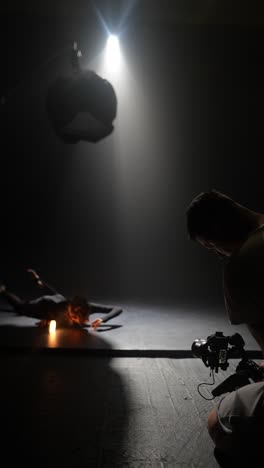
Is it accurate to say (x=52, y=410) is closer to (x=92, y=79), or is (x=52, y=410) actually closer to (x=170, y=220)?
(x=92, y=79)

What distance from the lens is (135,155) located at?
714 centimetres

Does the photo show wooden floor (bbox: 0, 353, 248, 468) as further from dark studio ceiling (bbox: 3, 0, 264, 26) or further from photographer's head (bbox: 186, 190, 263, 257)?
dark studio ceiling (bbox: 3, 0, 264, 26)

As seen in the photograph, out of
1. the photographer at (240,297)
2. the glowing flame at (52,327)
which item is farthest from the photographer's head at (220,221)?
the glowing flame at (52,327)

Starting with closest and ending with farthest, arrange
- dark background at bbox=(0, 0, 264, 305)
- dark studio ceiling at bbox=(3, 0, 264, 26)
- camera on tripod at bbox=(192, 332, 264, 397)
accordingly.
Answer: camera on tripod at bbox=(192, 332, 264, 397)
dark studio ceiling at bbox=(3, 0, 264, 26)
dark background at bbox=(0, 0, 264, 305)

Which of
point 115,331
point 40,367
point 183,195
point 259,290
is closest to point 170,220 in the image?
point 183,195

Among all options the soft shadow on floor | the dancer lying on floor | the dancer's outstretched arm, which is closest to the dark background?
the dancer's outstretched arm

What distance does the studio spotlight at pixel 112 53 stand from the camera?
676cm

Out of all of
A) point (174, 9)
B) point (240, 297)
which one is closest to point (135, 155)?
point (174, 9)

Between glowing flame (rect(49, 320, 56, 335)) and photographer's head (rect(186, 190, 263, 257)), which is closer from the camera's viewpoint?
photographer's head (rect(186, 190, 263, 257))

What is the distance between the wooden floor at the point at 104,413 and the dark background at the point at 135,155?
3.91 metres

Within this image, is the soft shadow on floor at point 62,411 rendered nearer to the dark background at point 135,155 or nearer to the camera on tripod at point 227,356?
the camera on tripod at point 227,356

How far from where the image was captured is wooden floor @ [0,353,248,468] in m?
1.57

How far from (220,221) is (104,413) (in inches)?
42.6

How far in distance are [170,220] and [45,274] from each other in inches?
89.8
